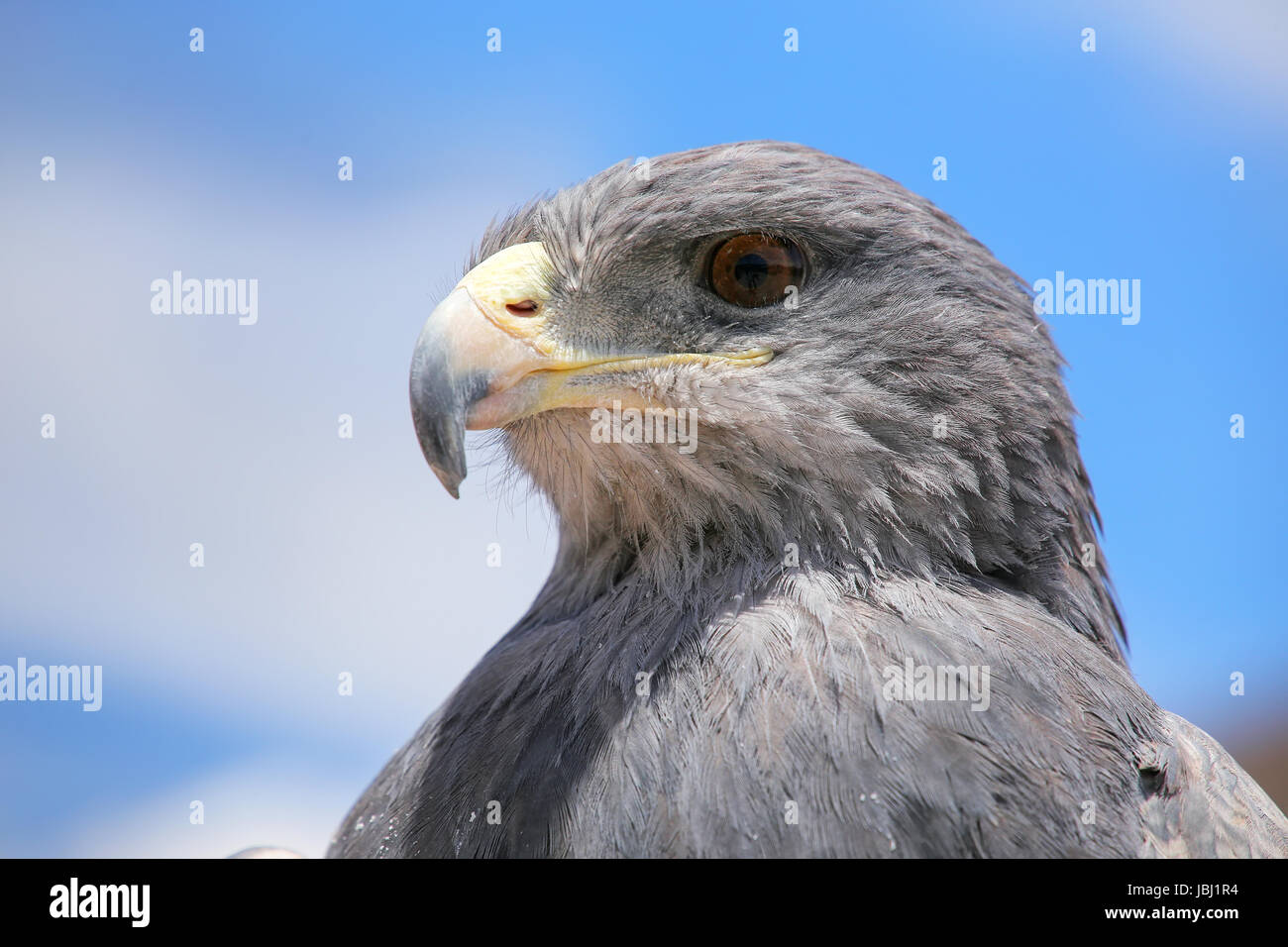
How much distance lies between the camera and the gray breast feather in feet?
9.57

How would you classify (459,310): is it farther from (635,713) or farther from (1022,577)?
(1022,577)

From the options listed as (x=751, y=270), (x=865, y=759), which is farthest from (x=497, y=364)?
(x=865, y=759)

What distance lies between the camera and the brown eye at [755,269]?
149 inches

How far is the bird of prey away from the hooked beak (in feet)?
0.03

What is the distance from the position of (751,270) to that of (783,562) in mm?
1013

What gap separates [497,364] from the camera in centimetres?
356
